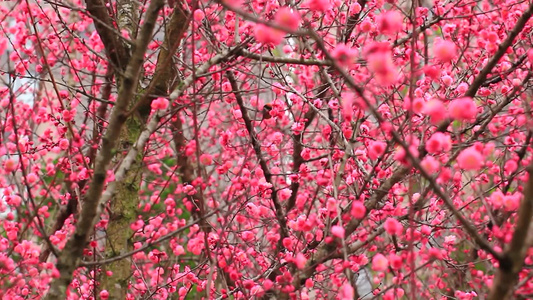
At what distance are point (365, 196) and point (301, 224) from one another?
1081mm

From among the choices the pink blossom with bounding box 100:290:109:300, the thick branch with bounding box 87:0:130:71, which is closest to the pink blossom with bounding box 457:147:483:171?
the thick branch with bounding box 87:0:130:71

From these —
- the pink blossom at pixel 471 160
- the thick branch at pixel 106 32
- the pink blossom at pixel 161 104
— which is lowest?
the pink blossom at pixel 471 160

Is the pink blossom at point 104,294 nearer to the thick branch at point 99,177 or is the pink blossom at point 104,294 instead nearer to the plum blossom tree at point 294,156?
the plum blossom tree at point 294,156

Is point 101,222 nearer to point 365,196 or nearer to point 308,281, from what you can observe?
point 308,281

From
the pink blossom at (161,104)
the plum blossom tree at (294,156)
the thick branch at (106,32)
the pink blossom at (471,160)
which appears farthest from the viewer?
the thick branch at (106,32)

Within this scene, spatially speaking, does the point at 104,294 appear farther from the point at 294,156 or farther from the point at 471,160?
the point at 471,160

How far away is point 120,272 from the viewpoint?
4629 millimetres

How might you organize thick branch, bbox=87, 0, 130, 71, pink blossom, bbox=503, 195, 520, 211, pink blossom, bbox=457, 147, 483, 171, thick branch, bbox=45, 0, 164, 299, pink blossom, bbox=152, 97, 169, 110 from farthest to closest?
thick branch, bbox=87, 0, 130, 71 → pink blossom, bbox=152, 97, 169, 110 → thick branch, bbox=45, 0, 164, 299 → pink blossom, bbox=503, 195, 520, 211 → pink blossom, bbox=457, 147, 483, 171

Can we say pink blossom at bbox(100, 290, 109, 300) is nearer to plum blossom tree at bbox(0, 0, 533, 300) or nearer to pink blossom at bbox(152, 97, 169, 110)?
plum blossom tree at bbox(0, 0, 533, 300)

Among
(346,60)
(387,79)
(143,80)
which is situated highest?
(143,80)

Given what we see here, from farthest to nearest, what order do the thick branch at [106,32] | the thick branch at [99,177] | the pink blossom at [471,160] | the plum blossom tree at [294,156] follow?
the thick branch at [106,32] → the thick branch at [99,177] → the plum blossom tree at [294,156] → the pink blossom at [471,160]

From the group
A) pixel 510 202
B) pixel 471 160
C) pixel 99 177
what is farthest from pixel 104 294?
pixel 471 160

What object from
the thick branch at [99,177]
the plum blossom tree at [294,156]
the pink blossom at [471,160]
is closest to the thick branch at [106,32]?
the plum blossom tree at [294,156]

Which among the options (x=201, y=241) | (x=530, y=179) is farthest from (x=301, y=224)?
(x=530, y=179)
